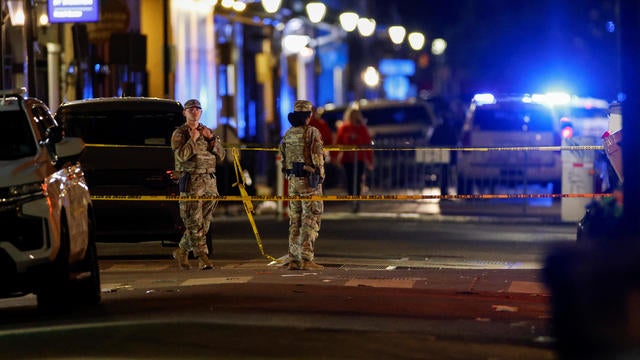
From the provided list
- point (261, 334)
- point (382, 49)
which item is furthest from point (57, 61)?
point (382, 49)

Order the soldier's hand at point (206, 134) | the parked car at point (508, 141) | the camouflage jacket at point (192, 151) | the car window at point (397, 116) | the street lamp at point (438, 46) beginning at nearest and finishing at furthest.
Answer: the camouflage jacket at point (192, 151) < the soldier's hand at point (206, 134) < the parked car at point (508, 141) < the car window at point (397, 116) < the street lamp at point (438, 46)

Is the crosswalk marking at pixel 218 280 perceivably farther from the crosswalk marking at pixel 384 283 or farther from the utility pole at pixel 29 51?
the utility pole at pixel 29 51

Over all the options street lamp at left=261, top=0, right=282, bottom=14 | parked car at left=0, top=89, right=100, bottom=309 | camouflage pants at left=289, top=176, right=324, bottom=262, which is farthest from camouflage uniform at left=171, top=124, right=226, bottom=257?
street lamp at left=261, top=0, right=282, bottom=14

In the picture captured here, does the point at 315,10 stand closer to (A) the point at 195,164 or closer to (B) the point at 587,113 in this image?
(B) the point at 587,113

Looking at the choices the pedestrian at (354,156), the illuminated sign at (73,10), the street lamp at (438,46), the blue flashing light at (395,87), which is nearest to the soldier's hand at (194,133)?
the illuminated sign at (73,10)

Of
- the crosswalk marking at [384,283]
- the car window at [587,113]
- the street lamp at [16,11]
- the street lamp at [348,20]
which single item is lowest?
the crosswalk marking at [384,283]

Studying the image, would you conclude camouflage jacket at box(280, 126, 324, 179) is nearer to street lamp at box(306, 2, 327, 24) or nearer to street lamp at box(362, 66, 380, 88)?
street lamp at box(306, 2, 327, 24)

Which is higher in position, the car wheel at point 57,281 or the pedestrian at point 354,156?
the pedestrian at point 354,156

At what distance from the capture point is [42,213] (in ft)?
36.1

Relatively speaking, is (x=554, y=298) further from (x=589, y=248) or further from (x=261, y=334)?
(x=261, y=334)

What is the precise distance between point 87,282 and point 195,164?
315cm

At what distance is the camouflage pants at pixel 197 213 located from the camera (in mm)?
15016

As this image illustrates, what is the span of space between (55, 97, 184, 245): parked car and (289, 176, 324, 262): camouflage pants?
152 cm

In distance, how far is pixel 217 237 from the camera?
66.9 feet
